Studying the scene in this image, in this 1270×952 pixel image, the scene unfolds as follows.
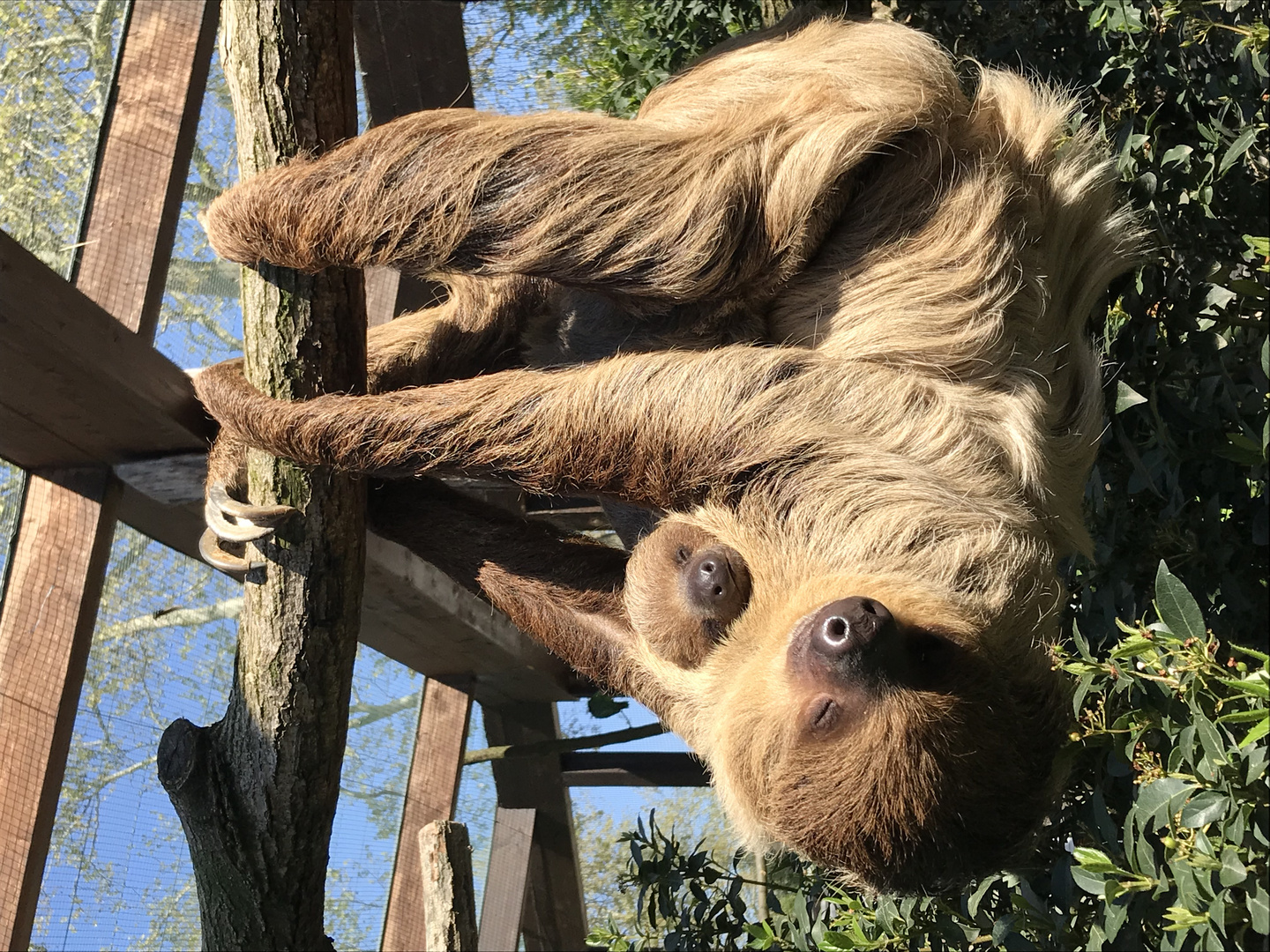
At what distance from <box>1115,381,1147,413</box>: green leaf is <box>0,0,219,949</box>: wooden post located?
10.0 feet

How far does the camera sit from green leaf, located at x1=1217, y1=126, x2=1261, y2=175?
3.25m

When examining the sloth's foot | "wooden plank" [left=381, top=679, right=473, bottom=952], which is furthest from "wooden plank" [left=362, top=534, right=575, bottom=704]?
the sloth's foot

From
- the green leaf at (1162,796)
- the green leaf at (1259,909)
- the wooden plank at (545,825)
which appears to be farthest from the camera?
the wooden plank at (545,825)

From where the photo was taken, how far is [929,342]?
10.1 ft

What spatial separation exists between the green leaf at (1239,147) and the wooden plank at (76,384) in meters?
3.31

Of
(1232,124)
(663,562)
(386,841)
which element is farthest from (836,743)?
(386,841)

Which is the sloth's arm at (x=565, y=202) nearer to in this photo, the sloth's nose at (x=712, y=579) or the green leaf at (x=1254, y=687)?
the sloth's nose at (x=712, y=579)

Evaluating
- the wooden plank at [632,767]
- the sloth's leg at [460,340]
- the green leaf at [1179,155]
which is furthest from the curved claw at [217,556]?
the green leaf at [1179,155]

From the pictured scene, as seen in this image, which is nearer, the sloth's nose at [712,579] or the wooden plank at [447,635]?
Result: the sloth's nose at [712,579]

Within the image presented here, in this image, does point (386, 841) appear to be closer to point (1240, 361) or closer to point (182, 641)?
point (182, 641)

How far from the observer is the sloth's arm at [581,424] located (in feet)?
9.51

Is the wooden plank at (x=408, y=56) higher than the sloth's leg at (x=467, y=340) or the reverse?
higher

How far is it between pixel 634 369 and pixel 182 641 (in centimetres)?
247

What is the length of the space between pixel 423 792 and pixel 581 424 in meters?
3.06
